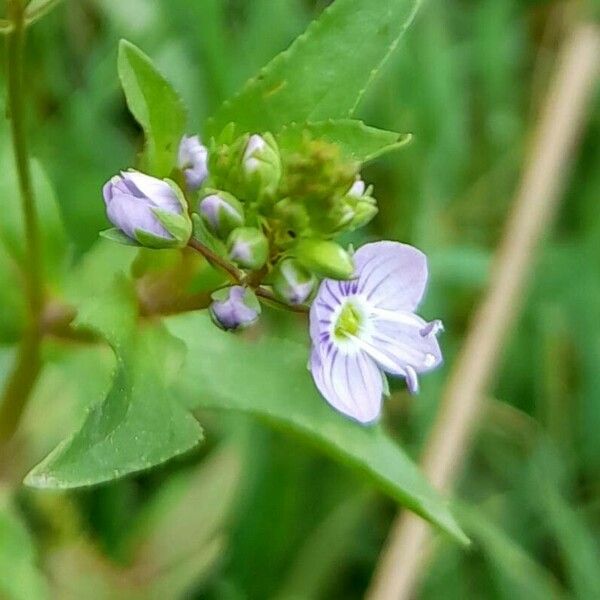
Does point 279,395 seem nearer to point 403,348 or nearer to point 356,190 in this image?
point 403,348

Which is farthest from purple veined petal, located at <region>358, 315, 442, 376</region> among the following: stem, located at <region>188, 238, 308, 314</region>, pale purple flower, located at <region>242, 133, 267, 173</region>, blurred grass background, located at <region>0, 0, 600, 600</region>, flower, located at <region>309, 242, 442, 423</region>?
blurred grass background, located at <region>0, 0, 600, 600</region>

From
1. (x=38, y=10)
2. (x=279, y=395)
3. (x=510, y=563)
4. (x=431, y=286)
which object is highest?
(x=38, y=10)

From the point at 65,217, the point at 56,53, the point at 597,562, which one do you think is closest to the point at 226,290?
the point at 65,217

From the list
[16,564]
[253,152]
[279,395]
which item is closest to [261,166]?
[253,152]

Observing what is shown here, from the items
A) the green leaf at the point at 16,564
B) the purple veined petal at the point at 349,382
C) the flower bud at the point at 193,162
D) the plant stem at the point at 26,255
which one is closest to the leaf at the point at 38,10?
the plant stem at the point at 26,255

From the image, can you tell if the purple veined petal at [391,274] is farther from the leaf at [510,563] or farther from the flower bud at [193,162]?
the leaf at [510,563]

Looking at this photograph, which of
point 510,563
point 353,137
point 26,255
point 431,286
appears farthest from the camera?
point 431,286

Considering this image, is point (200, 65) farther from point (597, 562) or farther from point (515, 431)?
point (597, 562)
